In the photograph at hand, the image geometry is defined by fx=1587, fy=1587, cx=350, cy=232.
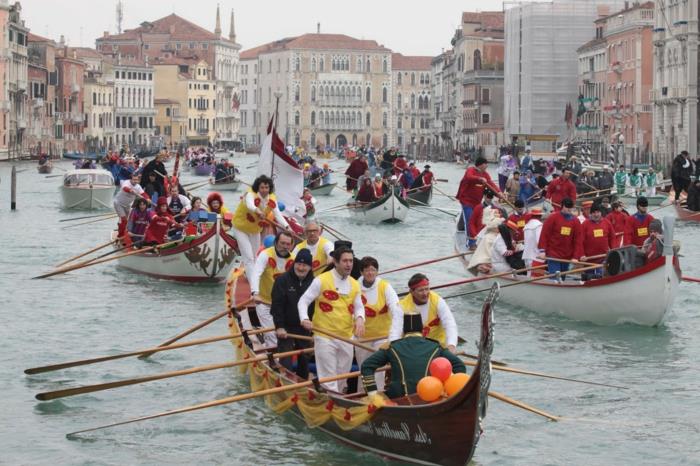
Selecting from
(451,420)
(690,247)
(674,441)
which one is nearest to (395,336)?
(451,420)

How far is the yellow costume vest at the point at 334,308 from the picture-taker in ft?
34.0

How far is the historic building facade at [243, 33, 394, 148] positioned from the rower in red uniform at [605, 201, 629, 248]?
119 m

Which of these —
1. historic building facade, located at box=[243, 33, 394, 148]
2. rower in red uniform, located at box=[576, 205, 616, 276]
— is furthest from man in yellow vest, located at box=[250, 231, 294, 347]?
historic building facade, located at box=[243, 33, 394, 148]

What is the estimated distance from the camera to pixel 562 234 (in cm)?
1568

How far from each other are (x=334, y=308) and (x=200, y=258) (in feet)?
29.4

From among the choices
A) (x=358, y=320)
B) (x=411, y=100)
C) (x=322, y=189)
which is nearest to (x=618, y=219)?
(x=358, y=320)

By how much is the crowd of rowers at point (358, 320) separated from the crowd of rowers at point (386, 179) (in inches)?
787

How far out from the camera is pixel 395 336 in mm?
9805

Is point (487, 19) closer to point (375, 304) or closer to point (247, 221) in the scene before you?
point (247, 221)

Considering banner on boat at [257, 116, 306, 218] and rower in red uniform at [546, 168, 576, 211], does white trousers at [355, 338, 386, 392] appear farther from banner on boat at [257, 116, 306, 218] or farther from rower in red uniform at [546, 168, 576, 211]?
rower in red uniform at [546, 168, 576, 211]

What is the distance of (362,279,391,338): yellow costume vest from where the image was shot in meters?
10.5

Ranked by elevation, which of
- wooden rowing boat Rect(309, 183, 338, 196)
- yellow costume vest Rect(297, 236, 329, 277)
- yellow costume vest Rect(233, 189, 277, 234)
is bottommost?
wooden rowing boat Rect(309, 183, 338, 196)

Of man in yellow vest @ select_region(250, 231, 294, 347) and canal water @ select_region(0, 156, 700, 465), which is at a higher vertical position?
man in yellow vest @ select_region(250, 231, 294, 347)

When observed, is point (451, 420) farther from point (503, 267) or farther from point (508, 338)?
point (503, 267)
